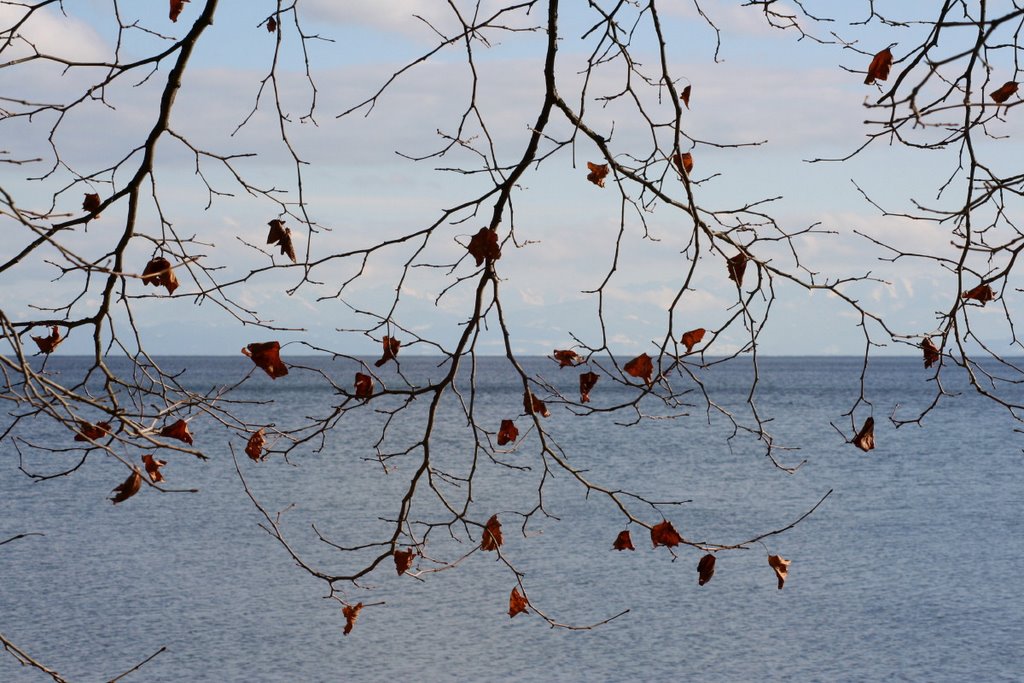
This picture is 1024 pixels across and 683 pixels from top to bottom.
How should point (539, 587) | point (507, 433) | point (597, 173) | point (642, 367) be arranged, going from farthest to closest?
point (539, 587) < point (507, 433) < point (597, 173) < point (642, 367)

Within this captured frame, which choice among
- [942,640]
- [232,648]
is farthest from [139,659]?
[942,640]

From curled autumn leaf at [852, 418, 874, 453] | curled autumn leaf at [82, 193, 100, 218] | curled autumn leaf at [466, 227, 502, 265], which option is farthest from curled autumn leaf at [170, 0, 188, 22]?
curled autumn leaf at [852, 418, 874, 453]

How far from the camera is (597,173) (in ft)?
11.4

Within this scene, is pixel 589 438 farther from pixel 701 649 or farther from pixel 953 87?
pixel 953 87

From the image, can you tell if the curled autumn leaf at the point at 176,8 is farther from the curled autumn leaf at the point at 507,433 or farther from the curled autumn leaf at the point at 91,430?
the curled autumn leaf at the point at 507,433

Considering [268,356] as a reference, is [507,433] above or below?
below

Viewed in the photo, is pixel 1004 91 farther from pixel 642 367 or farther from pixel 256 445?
pixel 256 445

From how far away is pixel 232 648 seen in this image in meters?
13.5

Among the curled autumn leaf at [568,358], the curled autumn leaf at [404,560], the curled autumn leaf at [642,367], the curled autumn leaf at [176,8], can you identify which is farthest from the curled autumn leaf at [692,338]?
the curled autumn leaf at [176,8]

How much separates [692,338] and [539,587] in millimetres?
13636

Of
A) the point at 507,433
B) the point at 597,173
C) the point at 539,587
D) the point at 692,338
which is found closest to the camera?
the point at 692,338

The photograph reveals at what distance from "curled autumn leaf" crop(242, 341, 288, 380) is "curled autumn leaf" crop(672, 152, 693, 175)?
1086mm

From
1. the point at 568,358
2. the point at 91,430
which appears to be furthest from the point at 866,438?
the point at 91,430

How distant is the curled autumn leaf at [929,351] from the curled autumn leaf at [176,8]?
230cm
